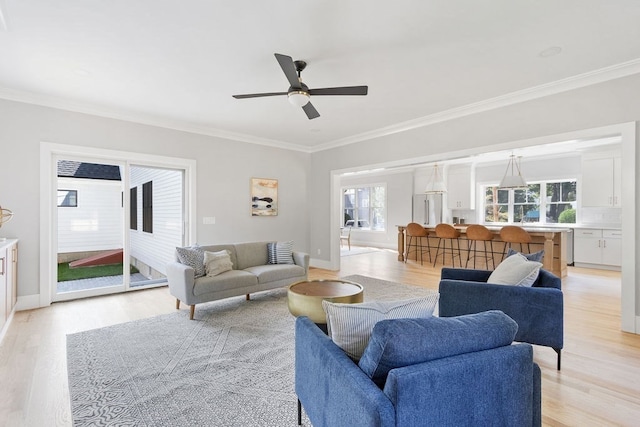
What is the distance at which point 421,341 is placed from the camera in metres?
1.15

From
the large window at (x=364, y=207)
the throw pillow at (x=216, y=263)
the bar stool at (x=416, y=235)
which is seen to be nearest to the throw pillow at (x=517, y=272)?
the throw pillow at (x=216, y=263)

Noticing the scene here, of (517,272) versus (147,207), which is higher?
(147,207)

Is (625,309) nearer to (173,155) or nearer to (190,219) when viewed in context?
(190,219)

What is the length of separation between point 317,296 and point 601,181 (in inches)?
294

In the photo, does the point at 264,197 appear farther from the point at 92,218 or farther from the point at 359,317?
the point at 359,317

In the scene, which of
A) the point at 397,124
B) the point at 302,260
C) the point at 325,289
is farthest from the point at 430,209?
the point at 325,289

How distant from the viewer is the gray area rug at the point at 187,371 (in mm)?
1981

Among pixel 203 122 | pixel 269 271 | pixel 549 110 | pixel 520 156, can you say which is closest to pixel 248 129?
pixel 203 122

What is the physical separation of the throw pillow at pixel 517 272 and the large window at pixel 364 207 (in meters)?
8.04

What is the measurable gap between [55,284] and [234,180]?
3.07 meters

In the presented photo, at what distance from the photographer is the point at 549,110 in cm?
385

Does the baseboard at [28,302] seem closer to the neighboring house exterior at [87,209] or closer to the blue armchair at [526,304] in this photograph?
the neighboring house exterior at [87,209]

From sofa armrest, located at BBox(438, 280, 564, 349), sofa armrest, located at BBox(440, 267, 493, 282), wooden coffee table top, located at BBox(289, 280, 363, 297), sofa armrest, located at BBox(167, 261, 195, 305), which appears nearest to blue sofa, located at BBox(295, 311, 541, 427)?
sofa armrest, located at BBox(438, 280, 564, 349)

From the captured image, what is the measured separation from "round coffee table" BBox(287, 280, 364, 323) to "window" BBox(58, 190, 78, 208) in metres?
3.84
